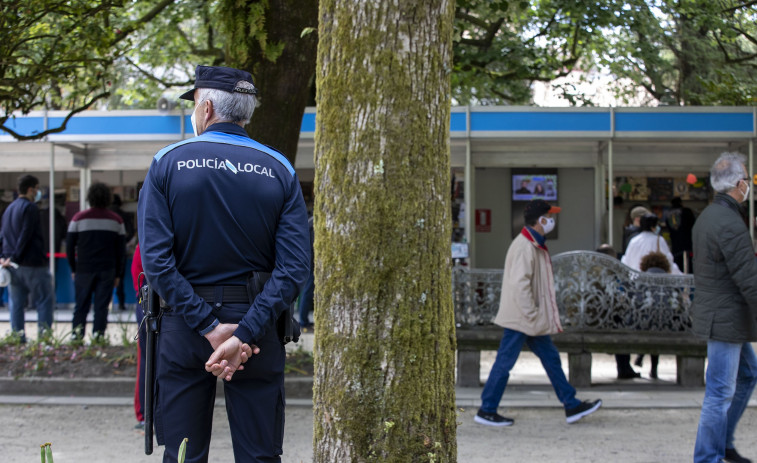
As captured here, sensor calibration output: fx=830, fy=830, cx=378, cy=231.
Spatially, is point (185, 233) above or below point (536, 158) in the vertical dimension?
below

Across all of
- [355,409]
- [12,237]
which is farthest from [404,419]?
[12,237]

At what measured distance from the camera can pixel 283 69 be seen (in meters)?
7.30

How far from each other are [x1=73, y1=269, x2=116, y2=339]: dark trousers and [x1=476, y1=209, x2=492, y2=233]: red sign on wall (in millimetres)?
6736

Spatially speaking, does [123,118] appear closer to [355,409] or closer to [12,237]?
[12,237]

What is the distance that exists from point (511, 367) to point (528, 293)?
0.59 metres

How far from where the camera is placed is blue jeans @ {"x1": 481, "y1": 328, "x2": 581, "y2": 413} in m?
6.28

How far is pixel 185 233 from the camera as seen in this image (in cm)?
302

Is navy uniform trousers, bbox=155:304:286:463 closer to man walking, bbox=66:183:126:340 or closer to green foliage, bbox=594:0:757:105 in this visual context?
man walking, bbox=66:183:126:340

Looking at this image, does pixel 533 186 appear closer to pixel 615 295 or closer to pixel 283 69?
pixel 615 295

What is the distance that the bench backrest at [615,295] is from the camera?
7695 mm

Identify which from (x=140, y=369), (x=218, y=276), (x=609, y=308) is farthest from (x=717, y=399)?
(x=140, y=369)

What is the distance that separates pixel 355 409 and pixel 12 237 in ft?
25.3

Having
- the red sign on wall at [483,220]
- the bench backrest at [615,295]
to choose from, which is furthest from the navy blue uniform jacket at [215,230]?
the red sign on wall at [483,220]

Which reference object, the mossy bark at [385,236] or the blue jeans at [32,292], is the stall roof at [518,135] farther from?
the mossy bark at [385,236]
